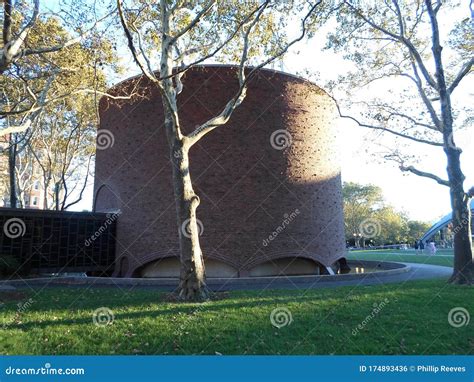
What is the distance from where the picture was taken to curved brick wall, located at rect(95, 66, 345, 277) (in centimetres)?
1822

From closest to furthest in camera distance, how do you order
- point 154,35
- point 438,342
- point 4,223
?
1. point 438,342
2. point 154,35
3. point 4,223

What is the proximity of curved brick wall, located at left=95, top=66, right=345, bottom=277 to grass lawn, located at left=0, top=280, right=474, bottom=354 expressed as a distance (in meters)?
7.89

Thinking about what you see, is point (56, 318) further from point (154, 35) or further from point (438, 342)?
point (154, 35)

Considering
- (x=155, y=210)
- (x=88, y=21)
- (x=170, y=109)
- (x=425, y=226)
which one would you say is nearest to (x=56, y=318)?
(x=170, y=109)

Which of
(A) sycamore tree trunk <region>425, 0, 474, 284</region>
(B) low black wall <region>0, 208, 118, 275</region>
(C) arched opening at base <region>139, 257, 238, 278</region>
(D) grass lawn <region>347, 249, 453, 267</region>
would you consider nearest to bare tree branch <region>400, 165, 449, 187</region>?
(A) sycamore tree trunk <region>425, 0, 474, 284</region>

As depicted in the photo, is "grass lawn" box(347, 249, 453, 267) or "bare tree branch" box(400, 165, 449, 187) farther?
"grass lawn" box(347, 249, 453, 267)

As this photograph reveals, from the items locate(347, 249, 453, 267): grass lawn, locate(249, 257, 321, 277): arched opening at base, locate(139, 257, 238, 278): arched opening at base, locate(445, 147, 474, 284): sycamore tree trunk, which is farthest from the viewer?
locate(347, 249, 453, 267): grass lawn

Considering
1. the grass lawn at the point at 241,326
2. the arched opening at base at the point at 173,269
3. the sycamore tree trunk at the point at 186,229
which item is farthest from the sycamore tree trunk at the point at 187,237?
the arched opening at base at the point at 173,269

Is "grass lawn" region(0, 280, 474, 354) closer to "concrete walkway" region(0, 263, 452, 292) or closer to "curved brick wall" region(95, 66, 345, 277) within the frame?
"concrete walkway" region(0, 263, 452, 292)

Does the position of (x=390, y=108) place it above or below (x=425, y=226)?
above

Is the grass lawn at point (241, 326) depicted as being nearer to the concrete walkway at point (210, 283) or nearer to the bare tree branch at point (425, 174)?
the concrete walkway at point (210, 283)

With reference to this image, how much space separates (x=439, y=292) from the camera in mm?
10844

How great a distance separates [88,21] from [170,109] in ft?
13.5

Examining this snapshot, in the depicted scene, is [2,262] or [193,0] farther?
[2,262]
